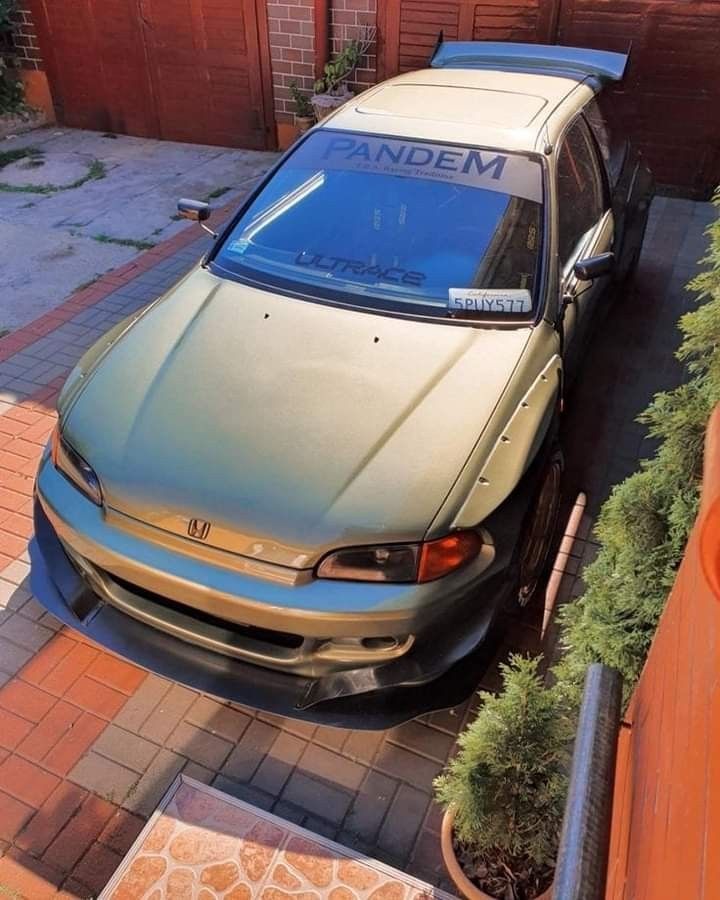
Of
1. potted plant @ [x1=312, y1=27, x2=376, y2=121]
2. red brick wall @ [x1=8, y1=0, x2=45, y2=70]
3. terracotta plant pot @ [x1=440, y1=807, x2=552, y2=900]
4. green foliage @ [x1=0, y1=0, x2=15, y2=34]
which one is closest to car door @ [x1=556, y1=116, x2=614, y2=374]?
terracotta plant pot @ [x1=440, y1=807, x2=552, y2=900]

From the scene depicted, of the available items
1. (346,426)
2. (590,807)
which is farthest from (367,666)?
(590,807)

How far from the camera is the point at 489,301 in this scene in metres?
3.11

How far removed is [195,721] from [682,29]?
7377mm

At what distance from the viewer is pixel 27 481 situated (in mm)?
3982

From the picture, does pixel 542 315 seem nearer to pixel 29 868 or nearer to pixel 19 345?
pixel 29 868

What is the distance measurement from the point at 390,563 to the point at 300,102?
752 cm

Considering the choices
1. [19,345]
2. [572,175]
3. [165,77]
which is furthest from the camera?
[165,77]

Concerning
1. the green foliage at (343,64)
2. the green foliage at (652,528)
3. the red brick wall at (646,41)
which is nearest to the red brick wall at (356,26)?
the green foliage at (343,64)

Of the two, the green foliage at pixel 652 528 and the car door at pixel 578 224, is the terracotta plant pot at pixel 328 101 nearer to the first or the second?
the car door at pixel 578 224

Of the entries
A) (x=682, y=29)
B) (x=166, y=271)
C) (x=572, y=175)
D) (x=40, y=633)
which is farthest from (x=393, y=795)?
(x=682, y=29)

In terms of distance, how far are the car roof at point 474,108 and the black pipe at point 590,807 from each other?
2.74m

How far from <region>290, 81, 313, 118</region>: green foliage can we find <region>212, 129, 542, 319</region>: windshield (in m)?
5.34

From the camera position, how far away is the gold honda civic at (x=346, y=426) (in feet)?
7.80

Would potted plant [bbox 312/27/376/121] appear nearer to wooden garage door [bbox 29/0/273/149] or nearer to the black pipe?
wooden garage door [bbox 29/0/273/149]
